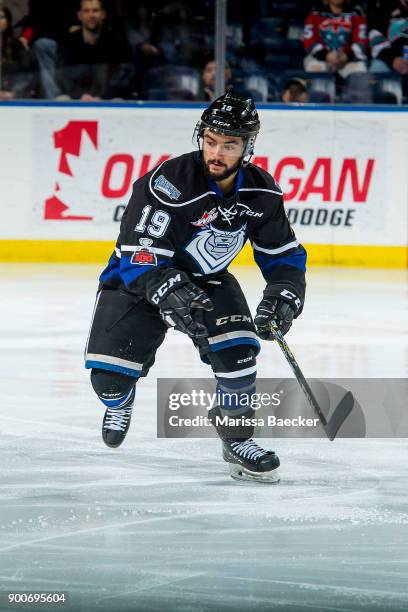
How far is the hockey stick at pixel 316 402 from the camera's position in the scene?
139 inches

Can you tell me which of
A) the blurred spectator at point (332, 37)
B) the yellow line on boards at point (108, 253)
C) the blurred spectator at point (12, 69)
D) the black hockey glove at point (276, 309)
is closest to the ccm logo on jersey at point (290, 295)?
the black hockey glove at point (276, 309)

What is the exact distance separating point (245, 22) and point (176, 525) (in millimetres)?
6164

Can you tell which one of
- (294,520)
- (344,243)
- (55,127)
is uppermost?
(294,520)

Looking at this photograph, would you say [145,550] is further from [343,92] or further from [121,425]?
[343,92]

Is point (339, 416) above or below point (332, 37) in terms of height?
above

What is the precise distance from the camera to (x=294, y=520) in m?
3.06

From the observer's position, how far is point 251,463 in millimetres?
3451

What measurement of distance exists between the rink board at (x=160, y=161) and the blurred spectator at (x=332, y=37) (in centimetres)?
40

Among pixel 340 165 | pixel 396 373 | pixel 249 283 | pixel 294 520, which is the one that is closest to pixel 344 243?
pixel 340 165

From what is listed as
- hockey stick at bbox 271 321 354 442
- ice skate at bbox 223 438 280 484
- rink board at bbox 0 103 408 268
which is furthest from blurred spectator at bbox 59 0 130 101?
ice skate at bbox 223 438 280 484

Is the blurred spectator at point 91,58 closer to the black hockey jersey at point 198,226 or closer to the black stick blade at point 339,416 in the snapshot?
the black stick blade at point 339,416

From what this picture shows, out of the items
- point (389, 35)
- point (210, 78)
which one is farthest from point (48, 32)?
point (389, 35)

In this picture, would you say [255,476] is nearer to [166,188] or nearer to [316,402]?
[316,402]

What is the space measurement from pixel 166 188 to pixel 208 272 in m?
0.30
